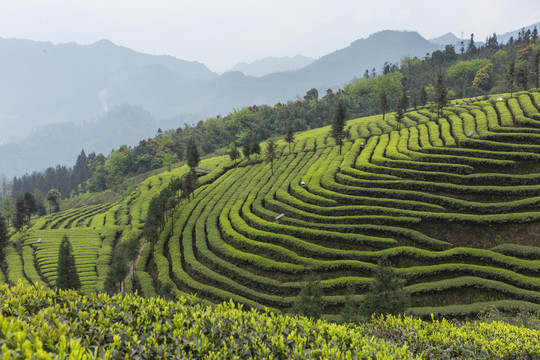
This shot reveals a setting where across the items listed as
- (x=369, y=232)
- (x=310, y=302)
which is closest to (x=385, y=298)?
(x=310, y=302)

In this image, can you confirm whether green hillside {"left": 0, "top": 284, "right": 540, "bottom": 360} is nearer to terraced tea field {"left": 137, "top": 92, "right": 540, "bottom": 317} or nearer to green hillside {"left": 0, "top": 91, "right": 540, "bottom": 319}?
green hillside {"left": 0, "top": 91, "right": 540, "bottom": 319}

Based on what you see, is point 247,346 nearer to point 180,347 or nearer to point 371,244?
point 180,347

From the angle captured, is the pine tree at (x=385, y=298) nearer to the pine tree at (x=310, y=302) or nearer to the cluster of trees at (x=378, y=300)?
the cluster of trees at (x=378, y=300)

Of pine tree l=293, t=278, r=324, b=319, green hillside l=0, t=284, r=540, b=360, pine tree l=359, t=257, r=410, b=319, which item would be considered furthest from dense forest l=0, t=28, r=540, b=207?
green hillside l=0, t=284, r=540, b=360

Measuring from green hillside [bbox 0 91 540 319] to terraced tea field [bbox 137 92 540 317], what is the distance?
0.13m

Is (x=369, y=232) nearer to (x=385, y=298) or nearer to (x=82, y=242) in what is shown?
(x=385, y=298)

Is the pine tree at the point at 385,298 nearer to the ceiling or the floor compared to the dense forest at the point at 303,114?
nearer to the floor

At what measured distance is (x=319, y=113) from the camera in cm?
11681

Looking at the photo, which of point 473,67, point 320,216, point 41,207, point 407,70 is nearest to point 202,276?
point 320,216

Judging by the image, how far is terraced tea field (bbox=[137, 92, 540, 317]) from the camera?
2731 cm

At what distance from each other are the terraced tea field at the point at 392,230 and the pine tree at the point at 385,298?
245 inches

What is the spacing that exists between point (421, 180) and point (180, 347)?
38.8 metres

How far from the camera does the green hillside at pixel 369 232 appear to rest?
27.6 m

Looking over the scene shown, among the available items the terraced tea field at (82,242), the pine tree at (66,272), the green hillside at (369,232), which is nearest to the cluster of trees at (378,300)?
the green hillside at (369,232)
